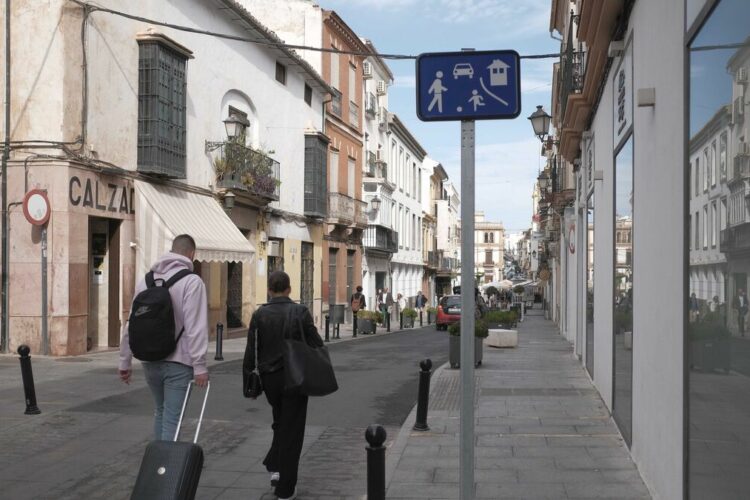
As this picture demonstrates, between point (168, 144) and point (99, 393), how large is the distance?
344 inches

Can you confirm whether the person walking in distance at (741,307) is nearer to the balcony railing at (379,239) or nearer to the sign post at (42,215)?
the sign post at (42,215)

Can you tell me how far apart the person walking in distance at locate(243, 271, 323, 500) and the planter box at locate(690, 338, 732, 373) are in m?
2.81

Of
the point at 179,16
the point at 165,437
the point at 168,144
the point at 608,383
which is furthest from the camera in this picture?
the point at 179,16

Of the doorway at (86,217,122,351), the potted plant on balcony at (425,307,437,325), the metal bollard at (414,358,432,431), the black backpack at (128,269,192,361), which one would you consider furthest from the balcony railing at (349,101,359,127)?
the black backpack at (128,269,192,361)

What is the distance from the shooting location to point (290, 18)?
32125 millimetres

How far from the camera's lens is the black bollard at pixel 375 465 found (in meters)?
4.43

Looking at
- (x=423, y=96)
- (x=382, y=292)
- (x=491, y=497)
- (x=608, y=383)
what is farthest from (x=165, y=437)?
(x=382, y=292)

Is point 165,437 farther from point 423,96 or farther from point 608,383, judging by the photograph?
point 608,383

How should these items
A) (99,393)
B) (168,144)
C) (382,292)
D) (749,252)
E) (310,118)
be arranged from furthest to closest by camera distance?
(382,292)
(310,118)
(168,144)
(99,393)
(749,252)

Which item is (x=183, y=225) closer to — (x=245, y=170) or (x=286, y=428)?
(x=245, y=170)

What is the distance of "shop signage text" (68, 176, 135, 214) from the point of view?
15.5m

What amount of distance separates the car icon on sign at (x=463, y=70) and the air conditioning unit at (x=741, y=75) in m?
1.54

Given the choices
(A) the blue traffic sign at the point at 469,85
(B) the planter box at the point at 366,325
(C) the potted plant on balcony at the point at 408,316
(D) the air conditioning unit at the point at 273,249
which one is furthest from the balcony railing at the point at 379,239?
(A) the blue traffic sign at the point at 469,85

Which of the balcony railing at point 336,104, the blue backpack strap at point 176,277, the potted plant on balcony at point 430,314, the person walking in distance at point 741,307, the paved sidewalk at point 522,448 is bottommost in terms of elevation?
the potted plant on balcony at point 430,314
